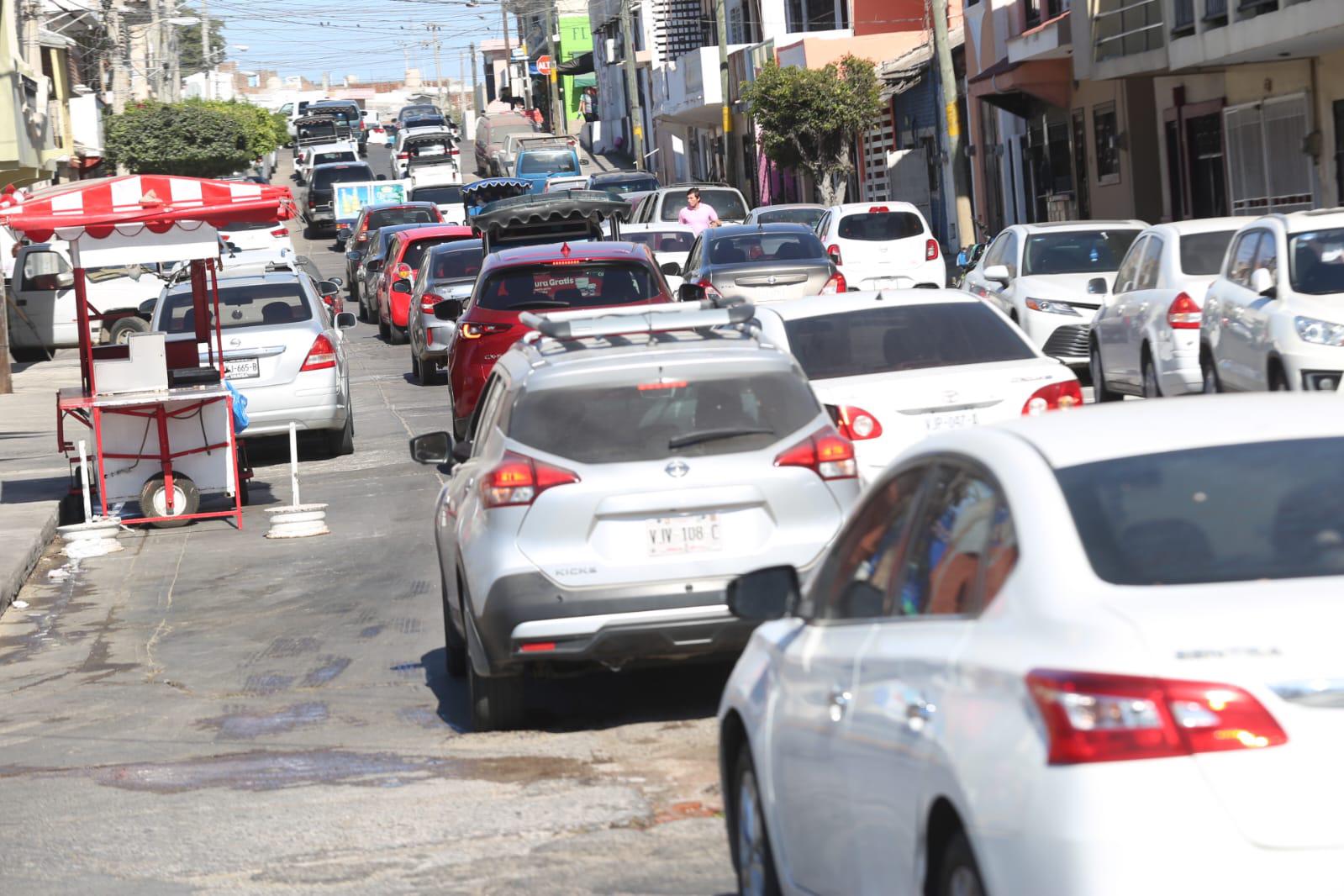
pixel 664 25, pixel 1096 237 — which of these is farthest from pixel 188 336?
pixel 664 25

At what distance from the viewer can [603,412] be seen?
8367 mm

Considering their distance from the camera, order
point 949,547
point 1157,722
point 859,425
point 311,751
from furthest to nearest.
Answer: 1. point 859,425
2. point 311,751
3. point 949,547
4. point 1157,722

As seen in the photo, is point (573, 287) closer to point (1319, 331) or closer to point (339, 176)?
point (1319, 331)

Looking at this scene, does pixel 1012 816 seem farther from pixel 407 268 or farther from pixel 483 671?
pixel 407 268

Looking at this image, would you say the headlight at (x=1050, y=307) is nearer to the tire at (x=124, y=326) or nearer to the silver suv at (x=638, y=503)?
the silver suv at (x=638, y=503)

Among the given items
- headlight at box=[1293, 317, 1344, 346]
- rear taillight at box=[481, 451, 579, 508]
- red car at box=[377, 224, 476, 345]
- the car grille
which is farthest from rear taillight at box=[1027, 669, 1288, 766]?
red car at box=[377, 224, 476, 345]

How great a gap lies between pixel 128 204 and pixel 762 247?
9.83m

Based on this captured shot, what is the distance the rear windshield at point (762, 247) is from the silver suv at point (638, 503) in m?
15.3

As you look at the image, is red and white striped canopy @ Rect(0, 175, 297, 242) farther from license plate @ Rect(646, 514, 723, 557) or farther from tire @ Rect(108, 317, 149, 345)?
tire @ Rect(108, 317, 149, 345)

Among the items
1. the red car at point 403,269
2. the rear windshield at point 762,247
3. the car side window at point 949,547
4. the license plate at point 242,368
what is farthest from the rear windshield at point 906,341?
the red car at point 403,269

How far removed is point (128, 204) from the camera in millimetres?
15945

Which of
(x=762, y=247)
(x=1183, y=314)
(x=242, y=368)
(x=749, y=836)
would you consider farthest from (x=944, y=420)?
(x=762, y=247)

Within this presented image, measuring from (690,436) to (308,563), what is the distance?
6.29 meters

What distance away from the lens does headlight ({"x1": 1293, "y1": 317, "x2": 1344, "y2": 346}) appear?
1295 cm
